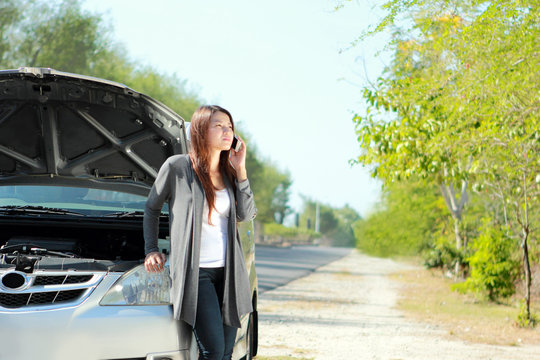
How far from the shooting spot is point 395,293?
17969 mm

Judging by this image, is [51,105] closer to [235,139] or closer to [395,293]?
[235,139]

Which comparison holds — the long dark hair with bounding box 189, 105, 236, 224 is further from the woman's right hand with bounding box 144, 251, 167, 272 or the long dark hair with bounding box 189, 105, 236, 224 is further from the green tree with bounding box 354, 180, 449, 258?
the green tree with bounding box 354, 180, 449, 258

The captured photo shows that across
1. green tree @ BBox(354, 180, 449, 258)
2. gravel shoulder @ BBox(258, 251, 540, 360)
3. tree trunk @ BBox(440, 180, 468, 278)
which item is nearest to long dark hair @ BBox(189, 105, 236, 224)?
gravel shoulder @ BBox(258, 251, 540, 360)

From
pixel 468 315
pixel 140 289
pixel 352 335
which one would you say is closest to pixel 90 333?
pixel 140 289

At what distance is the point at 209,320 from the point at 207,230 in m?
0.45

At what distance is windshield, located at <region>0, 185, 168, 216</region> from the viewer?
5531 millimetres

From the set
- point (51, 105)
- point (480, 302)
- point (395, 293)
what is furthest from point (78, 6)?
point (51, 105)

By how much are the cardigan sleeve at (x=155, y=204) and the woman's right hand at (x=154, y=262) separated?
5 centimetres

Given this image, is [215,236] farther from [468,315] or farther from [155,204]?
[468,315]

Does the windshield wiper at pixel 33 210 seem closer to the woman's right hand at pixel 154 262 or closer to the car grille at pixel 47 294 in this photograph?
the car grille at pixel 47 294

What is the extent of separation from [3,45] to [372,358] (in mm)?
26106

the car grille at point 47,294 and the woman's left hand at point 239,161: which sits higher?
the woman's left hand at point 239,161

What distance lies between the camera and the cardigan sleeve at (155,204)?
12.4 feet

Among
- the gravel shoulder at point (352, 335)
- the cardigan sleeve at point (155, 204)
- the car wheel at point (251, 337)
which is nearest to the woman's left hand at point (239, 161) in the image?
the cardigan sleeve at point (155, 204)
